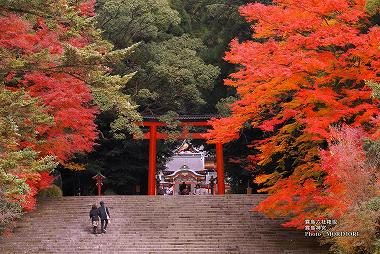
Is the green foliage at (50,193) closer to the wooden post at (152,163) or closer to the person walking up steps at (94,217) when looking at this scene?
the wooden post at (152,163)

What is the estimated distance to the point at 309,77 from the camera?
1719 centimetres

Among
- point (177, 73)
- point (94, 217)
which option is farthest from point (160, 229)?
point (177, 73)

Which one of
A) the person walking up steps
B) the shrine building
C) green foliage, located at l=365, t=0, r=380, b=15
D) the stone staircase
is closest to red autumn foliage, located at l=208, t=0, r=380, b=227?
green foliage, located at l=365, t=0, r=380, b=15

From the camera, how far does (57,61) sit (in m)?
13.5

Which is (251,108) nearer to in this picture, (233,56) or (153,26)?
(233,56)

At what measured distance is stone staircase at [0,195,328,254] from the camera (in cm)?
1845

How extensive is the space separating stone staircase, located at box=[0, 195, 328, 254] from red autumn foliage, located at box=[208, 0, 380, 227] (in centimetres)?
131

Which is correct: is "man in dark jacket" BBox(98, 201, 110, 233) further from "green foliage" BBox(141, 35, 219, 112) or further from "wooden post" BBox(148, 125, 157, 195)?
"green foliage" BBox(141, 35, 219, 112)

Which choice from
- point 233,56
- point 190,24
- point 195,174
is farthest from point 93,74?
point 195,174

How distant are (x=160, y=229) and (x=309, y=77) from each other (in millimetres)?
7064

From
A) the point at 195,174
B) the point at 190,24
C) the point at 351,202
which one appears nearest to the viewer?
the point at 351,202

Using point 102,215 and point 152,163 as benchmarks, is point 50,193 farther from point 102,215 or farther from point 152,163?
point 102,215

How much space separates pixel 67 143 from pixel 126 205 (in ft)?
10.5

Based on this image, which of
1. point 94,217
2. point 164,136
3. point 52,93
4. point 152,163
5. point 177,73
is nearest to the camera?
point 94,217
